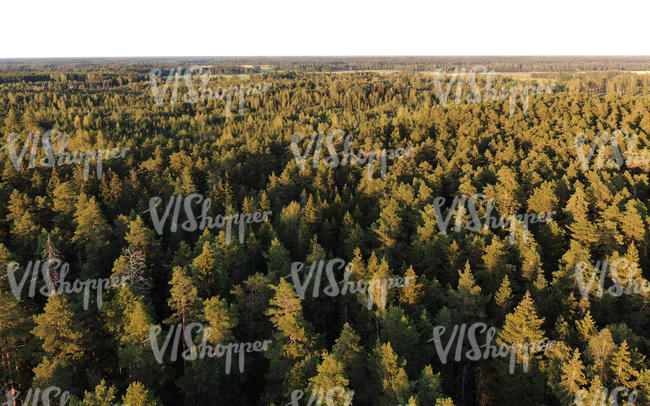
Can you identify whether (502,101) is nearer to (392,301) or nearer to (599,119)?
(599,119)

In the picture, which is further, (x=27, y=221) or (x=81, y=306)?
(x=27, y=221)

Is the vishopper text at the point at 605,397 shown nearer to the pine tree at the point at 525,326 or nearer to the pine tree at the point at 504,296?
the pine tree at the point at 525,326

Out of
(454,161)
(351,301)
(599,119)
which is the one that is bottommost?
(351,301)

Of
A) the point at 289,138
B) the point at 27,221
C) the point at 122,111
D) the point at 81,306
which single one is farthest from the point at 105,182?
the point at 122,111

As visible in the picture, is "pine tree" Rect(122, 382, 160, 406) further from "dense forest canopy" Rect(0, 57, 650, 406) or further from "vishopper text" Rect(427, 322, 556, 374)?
"vishopper text" Rect(427, 322, 556, 374)

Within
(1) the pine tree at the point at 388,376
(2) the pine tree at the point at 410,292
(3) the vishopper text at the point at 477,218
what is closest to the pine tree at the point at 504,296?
(2) the pine tree at the point at 410,292

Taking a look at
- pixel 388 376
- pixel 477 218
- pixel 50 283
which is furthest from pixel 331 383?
pixel 477 218

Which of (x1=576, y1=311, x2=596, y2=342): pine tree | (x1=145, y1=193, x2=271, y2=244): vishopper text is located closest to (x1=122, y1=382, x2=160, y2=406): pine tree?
(x1=145, y1=193, x2=271, y2=244): vishopper text
